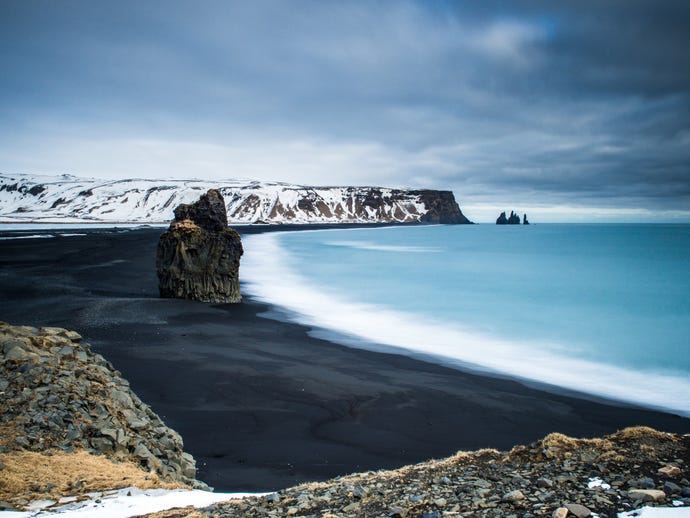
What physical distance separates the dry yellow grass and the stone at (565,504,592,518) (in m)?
3.81

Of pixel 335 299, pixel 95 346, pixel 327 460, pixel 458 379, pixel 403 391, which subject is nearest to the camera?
pixel 327 460

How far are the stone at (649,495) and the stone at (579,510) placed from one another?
0.47 metres

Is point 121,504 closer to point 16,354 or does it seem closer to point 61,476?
point 61,476

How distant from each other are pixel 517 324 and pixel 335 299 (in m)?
9.33

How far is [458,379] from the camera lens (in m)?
11.2

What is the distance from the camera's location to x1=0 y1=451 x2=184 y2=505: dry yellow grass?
430 centimetres

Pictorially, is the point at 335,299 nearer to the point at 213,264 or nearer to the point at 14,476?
the point at 213,264

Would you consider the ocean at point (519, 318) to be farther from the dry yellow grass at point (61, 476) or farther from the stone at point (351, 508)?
the dry yellow grass at point (61, 476)

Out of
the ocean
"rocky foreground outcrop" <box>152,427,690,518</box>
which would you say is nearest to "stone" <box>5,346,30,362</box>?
"rocky foreground outcrop" <box>152,427,690,518</box>

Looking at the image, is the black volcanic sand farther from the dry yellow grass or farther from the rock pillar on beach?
the rock pillar on beach

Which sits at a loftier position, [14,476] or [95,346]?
[14,476]

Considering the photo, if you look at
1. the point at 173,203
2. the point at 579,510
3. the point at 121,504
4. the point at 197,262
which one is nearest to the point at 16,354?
the point at 121,504

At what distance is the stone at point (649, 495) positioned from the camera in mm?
3584

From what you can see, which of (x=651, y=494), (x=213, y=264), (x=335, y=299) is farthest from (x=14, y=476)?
(x=335, y=299)
